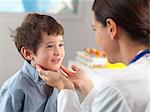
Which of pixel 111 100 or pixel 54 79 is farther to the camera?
pixel 54 79

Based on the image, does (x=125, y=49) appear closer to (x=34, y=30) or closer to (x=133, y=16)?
(x=133, y=16)

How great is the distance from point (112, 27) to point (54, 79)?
48cm

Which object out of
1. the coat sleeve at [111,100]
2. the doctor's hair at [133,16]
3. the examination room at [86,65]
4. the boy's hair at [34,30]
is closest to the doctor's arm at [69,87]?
the examination room at [86,65]

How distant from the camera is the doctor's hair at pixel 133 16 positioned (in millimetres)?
837

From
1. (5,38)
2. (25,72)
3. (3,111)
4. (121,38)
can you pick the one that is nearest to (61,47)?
(25,72)

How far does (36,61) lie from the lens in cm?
136

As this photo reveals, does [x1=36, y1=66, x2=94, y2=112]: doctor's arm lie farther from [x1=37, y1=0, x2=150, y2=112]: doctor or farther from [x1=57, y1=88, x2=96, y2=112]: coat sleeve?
[x1=37, y1=0, x2=150, y2=112]: doctor

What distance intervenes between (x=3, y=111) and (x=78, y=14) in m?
1.70

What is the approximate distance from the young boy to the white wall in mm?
1301

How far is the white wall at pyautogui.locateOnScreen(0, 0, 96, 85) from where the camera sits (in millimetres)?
2643

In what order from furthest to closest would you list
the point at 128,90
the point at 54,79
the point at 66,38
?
1. the point at 66,38
2. the point at 54,79
3. the point at 128,90

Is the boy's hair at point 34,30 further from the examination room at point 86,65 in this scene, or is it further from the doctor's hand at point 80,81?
the doctor's hand at point 80,81

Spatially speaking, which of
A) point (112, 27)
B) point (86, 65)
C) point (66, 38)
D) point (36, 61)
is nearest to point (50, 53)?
point (36, 61)

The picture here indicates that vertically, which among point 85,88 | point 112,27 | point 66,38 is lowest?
point 66,38
